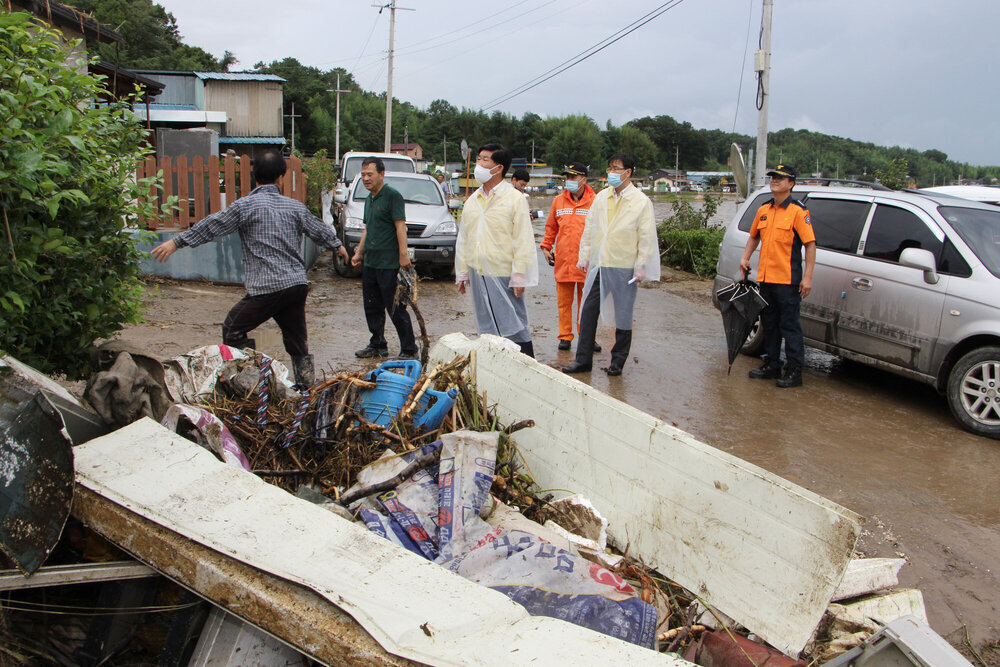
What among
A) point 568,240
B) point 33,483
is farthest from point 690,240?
point 33,483

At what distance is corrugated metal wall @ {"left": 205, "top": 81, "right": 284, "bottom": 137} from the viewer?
43.8 metres

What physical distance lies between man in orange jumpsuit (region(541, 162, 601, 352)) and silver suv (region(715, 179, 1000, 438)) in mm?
2261

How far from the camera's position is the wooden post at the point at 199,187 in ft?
36.2

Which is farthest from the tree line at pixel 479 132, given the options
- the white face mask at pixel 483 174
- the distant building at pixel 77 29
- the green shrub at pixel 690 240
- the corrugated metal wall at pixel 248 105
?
the white face mask at pixel 483 174

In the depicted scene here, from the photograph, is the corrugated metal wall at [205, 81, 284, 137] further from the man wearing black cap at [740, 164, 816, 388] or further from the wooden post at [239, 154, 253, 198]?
the man wearing black cap at [740, 164, 816, 388]

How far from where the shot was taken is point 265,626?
2.26 meters

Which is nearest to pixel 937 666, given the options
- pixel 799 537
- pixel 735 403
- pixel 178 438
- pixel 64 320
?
pixel 799 537

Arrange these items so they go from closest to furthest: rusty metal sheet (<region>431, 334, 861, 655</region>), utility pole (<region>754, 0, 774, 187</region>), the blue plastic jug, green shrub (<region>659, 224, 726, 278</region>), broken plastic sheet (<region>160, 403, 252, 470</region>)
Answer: rusty metal sheet (<region>431, 334, 861, 655</region>), broken plastic sheet (<region>160, 403, 252, 470</region>), the blue plastic jug, utility pole (<region>754, 0, 774, 187</region>), green shrub (<region>659, 224, 726, 278</region>)

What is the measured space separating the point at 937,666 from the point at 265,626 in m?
1.96

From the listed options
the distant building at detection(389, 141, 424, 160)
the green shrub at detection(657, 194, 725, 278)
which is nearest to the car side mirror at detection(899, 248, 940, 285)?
the green shrub at detection(657, 194, 725, 278)

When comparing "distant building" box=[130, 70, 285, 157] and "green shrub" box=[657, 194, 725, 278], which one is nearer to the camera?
"green shrub" box=[657, 194, 725, 278]

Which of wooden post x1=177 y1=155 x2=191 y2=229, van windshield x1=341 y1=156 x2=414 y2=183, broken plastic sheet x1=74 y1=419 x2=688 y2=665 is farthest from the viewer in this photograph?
van windshield x1=341 y1=156 x2=414 y2=183

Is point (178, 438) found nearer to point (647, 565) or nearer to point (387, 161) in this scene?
point (647, 565)

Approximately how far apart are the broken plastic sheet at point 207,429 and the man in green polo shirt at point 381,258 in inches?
142
